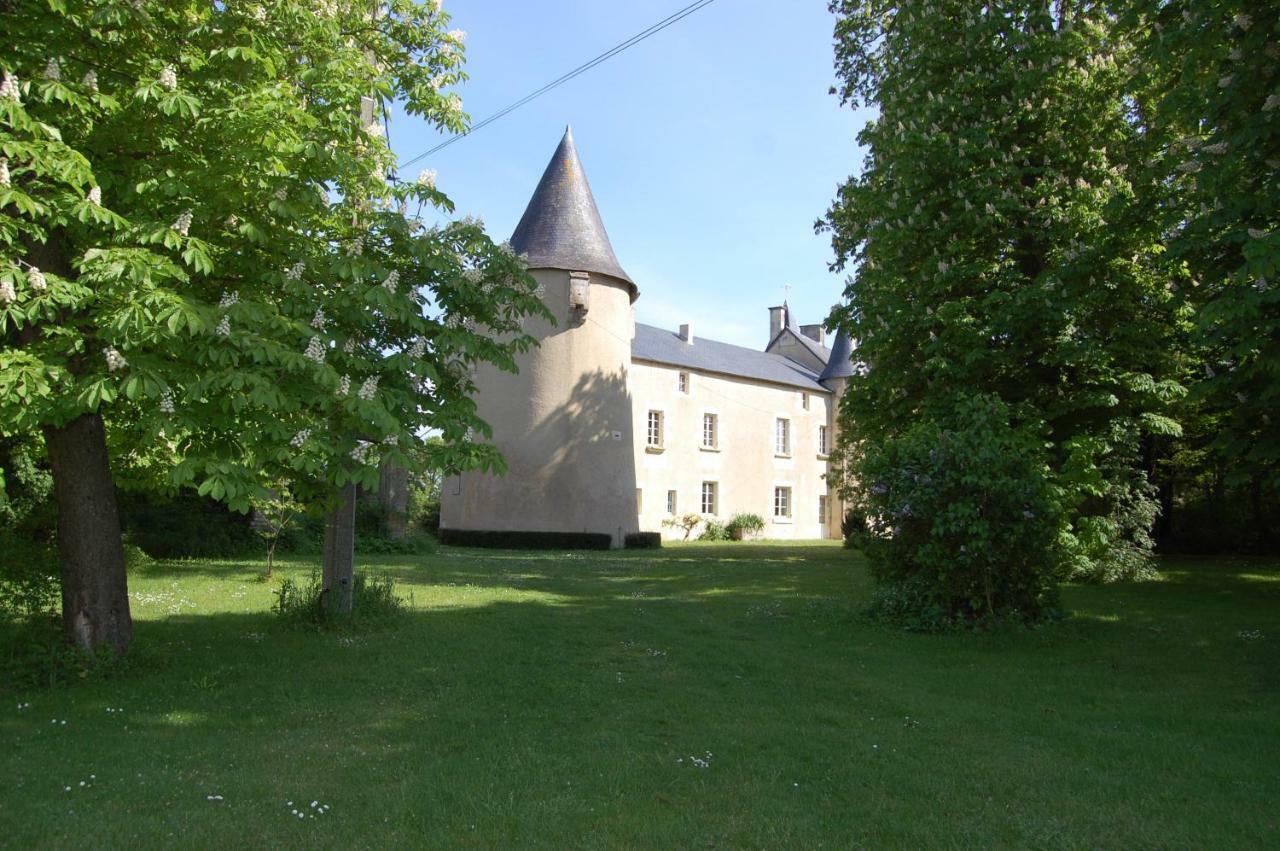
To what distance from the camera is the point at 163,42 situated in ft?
22.6

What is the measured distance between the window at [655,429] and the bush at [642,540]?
518cm

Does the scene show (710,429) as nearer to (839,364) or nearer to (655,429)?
(655,429)

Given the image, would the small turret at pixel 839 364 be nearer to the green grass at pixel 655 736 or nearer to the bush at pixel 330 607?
the green grass at pixel 655 736

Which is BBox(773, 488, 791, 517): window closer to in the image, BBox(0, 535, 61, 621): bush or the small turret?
the small turret

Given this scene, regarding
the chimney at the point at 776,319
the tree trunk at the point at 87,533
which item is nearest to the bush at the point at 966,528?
the tree trunk at the point at 87,533

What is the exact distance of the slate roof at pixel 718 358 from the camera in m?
34.0

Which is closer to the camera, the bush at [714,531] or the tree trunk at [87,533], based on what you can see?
the tree trunk at [87,533]

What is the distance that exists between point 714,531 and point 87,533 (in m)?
28.4

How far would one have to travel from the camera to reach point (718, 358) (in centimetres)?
3738

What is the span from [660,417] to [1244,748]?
2776cm

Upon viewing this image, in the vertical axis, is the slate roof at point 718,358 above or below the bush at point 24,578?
above

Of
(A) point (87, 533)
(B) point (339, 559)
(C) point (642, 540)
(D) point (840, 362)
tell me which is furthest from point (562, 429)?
(A) point (87, 533)

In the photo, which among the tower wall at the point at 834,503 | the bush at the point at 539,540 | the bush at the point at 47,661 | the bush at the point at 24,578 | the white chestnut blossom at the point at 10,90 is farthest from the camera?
the tower wall at the point at 834,503

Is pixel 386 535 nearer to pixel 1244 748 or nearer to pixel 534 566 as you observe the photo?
pixel 534 566
